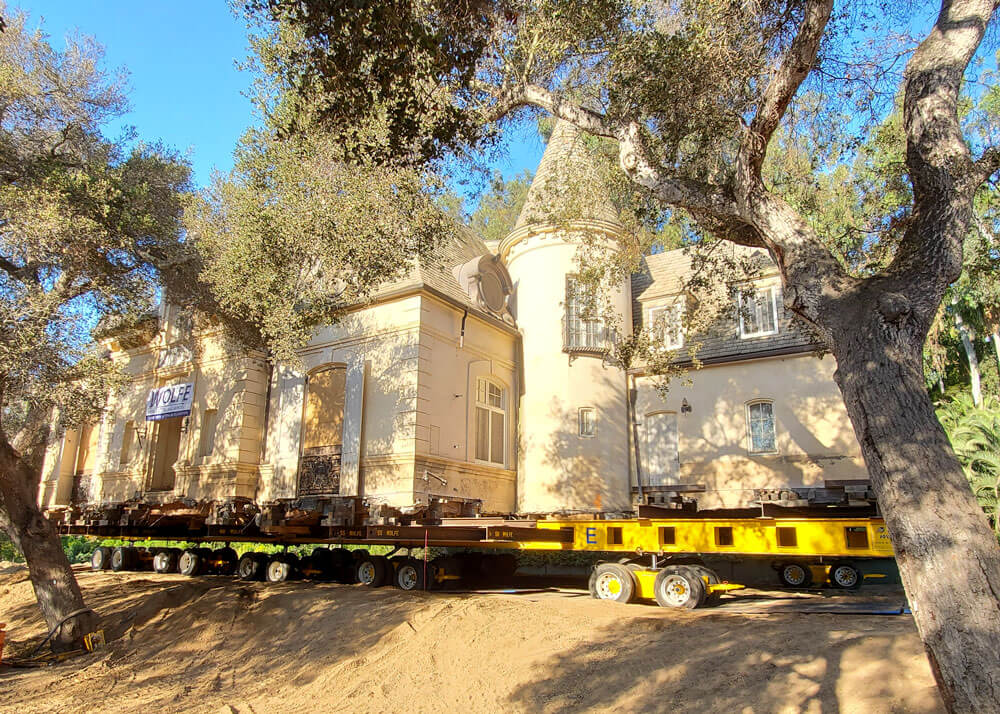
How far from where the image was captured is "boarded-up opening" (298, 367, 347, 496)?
19219mm

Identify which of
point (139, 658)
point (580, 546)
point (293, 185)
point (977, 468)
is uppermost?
point (293, 185)

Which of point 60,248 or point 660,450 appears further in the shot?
Answer: point 660,450

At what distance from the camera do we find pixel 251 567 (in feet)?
53.8

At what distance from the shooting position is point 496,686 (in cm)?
851

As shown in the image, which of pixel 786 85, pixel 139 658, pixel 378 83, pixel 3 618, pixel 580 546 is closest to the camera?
pixel 786 85

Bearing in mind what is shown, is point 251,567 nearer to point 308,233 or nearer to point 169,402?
point 308,233

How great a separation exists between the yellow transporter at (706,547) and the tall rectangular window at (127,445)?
1753cm

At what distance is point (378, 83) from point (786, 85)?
5.15m

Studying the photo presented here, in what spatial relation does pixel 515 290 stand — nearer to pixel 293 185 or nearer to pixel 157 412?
pixel 293 185

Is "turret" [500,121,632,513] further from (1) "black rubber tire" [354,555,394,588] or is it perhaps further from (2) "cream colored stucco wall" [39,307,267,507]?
(2) "cream colored stucco wall" [39,307,267,507]

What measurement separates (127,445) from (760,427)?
21321 mm

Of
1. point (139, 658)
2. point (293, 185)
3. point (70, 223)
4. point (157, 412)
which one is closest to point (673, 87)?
point (293, 185)

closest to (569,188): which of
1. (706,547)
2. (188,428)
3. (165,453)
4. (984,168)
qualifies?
(706,547)

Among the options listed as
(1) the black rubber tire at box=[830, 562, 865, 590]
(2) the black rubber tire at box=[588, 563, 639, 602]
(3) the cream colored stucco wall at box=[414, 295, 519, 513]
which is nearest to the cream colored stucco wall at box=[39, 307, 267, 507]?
(3) the cream colored stucco wall at box=[414, 295, 519, 513]
